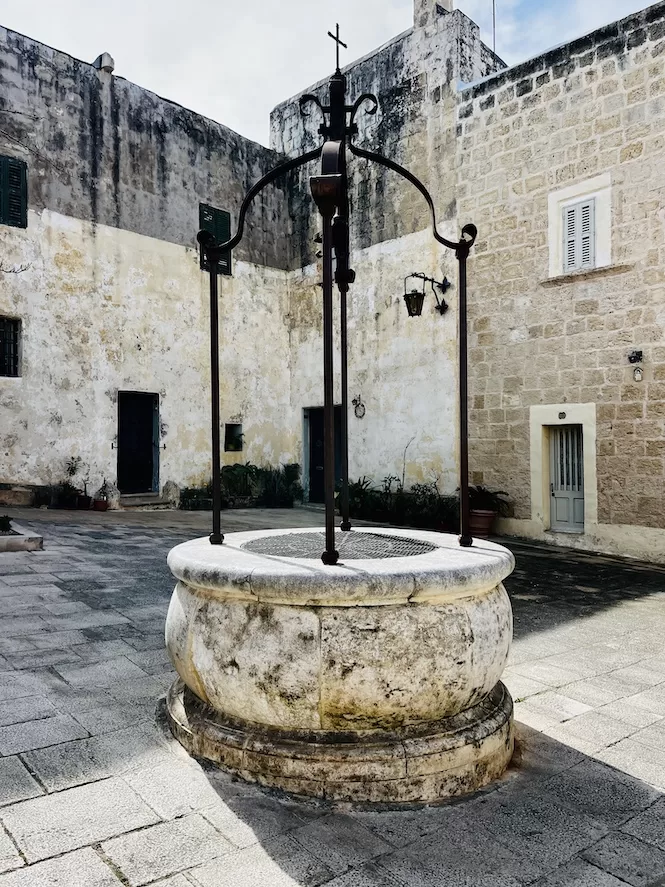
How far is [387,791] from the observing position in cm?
231

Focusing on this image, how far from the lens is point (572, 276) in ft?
28.5

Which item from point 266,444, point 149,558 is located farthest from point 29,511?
point 266,444

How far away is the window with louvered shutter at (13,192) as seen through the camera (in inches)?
394

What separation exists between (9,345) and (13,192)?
91.7 inches

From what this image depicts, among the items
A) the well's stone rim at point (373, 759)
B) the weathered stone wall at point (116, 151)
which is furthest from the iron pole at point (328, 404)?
the weathered stone wall at point (116, 151)

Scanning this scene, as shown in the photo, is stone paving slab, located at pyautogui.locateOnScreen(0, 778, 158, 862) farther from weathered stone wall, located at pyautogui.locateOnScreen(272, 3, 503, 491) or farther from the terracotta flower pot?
weathered stone wall, located at pyautogui.locateOnScreen(272, 3, 503, 491)

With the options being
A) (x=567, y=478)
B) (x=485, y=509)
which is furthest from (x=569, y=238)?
(x=485, y=509)

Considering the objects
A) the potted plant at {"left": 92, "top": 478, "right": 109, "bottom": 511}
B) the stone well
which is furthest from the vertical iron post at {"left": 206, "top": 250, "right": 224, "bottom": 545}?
the potted plant at {"left": 92, "top": 478, "right": 109, "bottom": 511}

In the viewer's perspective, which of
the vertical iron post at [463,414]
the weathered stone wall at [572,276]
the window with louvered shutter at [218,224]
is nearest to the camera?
the vertical iron post at [463,414]

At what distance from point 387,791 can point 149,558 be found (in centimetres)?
482

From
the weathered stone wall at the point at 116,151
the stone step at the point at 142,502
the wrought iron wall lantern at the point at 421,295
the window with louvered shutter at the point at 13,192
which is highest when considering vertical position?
the weathered stone wall at the point at 116,151

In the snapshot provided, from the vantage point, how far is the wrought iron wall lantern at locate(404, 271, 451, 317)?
33.0 feet

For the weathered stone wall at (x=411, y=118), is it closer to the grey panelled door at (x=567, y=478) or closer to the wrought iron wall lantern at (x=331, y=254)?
the grey panelled door at (x=567, y=478)

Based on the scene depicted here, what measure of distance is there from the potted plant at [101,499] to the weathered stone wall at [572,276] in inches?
233
